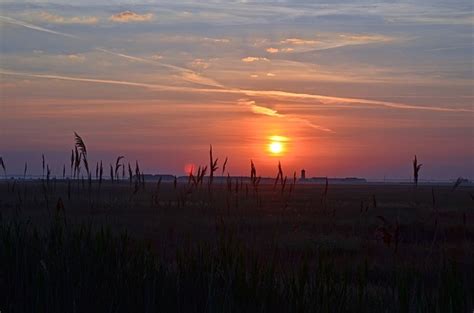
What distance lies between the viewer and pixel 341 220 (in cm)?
2322

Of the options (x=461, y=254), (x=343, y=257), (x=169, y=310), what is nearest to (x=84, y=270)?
(x=169, y=310)

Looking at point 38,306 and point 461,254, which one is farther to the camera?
point 461,254

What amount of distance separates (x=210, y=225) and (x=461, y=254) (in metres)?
7.50

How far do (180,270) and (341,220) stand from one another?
15.7 metres

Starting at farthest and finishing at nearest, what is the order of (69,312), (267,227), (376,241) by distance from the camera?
(267,227) → (376,241) → (69,312)

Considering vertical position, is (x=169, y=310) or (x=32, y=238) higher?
(x=32, y=238)

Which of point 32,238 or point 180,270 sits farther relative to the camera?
point 32,238

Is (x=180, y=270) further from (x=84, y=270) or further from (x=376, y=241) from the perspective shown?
(x=376, y=241)

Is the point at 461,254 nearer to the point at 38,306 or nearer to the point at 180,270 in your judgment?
the point at 180,270

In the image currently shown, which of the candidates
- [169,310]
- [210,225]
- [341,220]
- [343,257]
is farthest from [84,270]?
[341,220]

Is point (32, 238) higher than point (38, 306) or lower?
higher

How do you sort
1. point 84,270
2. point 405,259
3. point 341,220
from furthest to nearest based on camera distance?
point 341,220 < point 405,259 < point 84,270

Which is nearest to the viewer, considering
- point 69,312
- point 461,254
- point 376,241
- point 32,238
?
point 69,312

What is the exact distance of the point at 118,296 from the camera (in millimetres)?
7410
